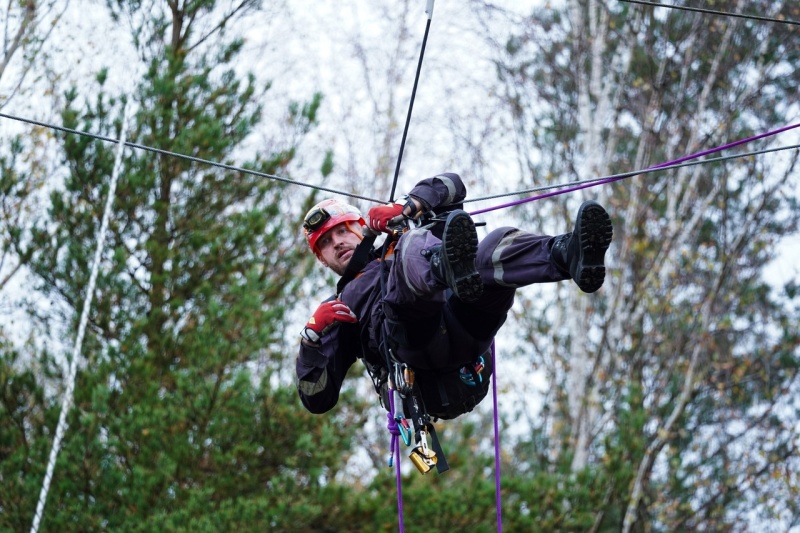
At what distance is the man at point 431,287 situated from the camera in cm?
321

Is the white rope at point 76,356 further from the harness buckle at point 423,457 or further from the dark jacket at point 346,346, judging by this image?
the harness buckle at point 423,457

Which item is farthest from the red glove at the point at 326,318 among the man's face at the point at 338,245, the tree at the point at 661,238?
the tree at the point at 661,238

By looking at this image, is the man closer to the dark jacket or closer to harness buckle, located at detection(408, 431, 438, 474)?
the dark jacket

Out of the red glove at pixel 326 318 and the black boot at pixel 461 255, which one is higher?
the red glove at pixel 326 318

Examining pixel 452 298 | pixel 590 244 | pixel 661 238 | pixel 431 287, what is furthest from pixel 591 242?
pixel 661 238

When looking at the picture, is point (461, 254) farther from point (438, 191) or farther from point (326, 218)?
point (326, 218)

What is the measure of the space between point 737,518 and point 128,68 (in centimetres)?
918

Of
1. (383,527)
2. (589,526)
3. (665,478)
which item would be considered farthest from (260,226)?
(665,478)

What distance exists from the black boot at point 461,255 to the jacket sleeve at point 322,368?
1.12 m

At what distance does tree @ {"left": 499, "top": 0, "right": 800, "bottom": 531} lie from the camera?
36.8 feet

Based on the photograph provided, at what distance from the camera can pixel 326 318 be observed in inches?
159

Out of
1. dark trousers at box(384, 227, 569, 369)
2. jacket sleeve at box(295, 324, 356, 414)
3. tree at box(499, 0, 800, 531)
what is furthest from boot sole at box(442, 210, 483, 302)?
tree at box(499, 0, 800, 531)

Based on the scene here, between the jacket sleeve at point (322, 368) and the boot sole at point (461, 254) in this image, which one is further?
the jacket sleeve at point (322, 368)

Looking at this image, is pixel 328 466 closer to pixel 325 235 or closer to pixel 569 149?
pixel 325 235
